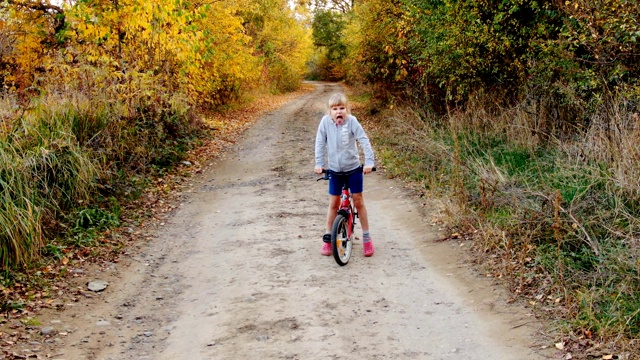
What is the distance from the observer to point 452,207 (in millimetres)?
8359

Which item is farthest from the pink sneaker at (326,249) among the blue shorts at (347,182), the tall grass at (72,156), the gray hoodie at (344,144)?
the tall grass at (72,156)

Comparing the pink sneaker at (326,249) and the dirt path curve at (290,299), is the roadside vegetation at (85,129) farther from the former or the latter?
the pink sneaker at (326,249)

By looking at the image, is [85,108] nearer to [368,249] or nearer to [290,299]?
[368,249]

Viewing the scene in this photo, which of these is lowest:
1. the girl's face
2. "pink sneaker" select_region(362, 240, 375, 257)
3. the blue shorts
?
"pink sneaker" select_region(362, 240, 375, 257)

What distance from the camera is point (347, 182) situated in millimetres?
7035

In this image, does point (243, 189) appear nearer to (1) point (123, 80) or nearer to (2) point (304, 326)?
(1) point (123, 80)

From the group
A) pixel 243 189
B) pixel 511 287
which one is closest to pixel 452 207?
pixel 511 287

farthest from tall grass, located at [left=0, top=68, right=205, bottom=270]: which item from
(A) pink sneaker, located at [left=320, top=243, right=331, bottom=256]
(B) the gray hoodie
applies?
(B) the gray hoodie

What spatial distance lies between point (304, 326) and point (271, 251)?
7.53 feet

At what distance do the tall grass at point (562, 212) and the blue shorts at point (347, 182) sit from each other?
1.62 metres

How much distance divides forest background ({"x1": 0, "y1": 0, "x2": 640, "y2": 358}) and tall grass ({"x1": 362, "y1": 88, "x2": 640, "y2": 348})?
0.03 m

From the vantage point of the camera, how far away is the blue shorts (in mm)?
6965

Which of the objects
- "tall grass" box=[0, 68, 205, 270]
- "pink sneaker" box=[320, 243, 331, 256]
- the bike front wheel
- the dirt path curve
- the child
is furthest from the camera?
"pink sneaker" box=[320, 243, 331, 256]

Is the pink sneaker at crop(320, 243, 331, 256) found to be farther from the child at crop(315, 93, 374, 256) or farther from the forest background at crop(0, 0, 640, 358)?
the forest background at crop(0, 0, 640, 358)
